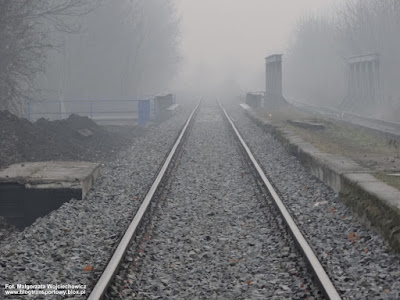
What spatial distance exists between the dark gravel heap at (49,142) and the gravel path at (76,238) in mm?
3292

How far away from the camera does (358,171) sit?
36.4 feet

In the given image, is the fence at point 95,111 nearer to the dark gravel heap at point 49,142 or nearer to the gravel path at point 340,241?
the dark gravel heap at point 49,142

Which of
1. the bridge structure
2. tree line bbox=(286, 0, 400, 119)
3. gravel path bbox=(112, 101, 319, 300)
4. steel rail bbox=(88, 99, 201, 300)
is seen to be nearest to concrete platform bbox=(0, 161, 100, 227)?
steel rail bbox=(88, 99, 201, 300)

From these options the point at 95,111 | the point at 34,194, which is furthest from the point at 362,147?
the point at 95,111

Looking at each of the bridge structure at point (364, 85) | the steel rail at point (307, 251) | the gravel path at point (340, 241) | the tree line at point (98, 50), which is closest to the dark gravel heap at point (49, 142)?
the gravel path at point (340, 241)

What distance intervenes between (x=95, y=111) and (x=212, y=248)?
3965cm

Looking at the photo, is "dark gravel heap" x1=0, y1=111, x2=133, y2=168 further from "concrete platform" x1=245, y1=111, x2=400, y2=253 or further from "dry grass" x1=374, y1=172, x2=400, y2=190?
"dry grass" x1=374, y1=172, x2=400, y2=190

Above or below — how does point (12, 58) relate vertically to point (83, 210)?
above

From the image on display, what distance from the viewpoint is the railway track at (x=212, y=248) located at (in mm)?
6098

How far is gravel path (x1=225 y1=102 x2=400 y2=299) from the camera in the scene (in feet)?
19.9

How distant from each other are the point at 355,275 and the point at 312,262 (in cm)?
47

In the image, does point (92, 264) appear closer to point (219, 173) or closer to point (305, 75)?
point (219, 173)

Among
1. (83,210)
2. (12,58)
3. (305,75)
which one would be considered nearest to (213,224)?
(83,210)

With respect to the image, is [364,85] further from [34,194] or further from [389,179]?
[34,194]
